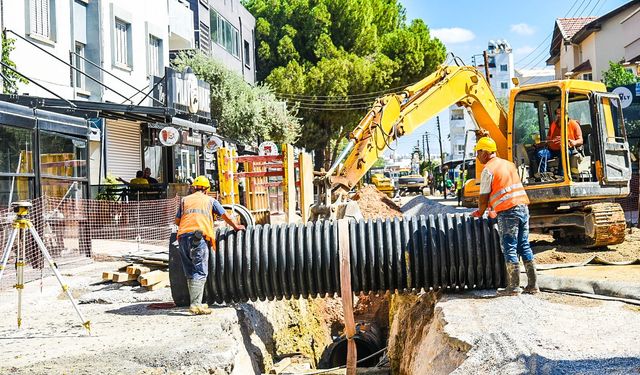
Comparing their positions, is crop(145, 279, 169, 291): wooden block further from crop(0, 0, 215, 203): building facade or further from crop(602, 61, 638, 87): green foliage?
crop(602, 61, 638, 87): green foliage

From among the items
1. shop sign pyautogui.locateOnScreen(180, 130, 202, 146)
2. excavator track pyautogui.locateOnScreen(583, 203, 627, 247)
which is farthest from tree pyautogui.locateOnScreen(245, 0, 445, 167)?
excavator track pyautogui.locateOnScreen(583, 203, 627, 247)

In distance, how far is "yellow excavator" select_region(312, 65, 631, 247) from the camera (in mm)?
11875

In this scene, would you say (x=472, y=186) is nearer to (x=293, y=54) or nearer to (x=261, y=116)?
(x=261, y=116)

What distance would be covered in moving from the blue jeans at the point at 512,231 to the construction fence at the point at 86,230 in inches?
246

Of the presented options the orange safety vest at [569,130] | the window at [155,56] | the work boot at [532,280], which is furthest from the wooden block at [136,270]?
the window at [155,56]

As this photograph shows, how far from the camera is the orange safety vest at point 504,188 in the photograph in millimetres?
8109

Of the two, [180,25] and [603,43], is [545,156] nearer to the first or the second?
[180,25]

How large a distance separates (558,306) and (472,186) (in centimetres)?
747

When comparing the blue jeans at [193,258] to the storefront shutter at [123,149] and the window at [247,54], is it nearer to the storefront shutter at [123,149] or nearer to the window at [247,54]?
the storefront shutter at [123,149]

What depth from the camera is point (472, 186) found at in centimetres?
1486

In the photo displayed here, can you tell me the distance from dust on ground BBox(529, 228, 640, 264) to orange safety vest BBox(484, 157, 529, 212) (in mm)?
3602

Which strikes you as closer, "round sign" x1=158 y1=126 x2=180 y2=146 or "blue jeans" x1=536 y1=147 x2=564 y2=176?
"blue jeans" x1=536 y1=147 x2=564 y2=176

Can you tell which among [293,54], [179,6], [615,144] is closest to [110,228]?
[615,144]

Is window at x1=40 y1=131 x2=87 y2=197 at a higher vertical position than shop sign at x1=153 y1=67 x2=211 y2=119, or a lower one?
lower
